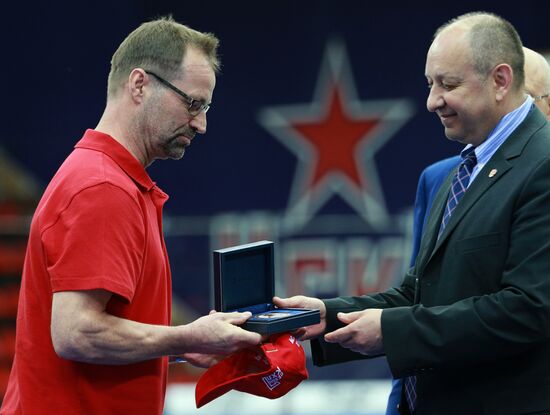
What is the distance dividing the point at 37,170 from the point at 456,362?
3565 mm

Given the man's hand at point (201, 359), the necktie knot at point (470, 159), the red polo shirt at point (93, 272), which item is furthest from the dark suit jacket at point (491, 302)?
the red polo shirt at point (93, 272)

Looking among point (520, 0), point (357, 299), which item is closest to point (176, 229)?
point (520, 0)

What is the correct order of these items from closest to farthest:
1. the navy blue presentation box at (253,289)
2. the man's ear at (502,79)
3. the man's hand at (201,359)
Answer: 1. the navy blue presentation box at (253,289)
2. the man's ear at (502,79)
3. the man's hand at (201,359)

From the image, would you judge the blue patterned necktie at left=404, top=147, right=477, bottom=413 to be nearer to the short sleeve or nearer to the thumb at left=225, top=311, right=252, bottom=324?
the thumb at left=225, top=311, right=252, bottom=324

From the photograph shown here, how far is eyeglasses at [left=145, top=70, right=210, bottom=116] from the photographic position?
2.46 m

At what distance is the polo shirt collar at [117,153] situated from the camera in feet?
7.80

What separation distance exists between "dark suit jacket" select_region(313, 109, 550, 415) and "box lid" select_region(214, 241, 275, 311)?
325 mm

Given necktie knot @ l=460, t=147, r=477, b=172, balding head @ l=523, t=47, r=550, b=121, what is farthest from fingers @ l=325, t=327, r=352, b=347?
balding head @ l=523, t=47, r=550, b=121

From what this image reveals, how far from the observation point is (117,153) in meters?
2.39

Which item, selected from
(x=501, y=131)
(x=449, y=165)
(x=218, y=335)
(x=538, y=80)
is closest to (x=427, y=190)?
(x=449, y=165)

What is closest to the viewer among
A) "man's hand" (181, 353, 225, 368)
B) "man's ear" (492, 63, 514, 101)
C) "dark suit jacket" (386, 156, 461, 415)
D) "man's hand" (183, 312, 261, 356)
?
"man's hand" (183, 312, 261, 356)

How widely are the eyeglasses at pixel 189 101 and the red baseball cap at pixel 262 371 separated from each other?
585mm

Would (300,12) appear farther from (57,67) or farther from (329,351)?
(329,351)

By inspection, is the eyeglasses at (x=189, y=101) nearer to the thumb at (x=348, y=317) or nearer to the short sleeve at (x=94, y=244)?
the short sleeve at (x=94, y=244)
